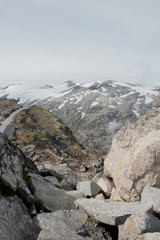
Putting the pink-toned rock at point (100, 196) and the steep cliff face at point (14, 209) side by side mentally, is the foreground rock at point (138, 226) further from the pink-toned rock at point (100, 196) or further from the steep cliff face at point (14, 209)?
the pink-toned rock at point (100, 196)

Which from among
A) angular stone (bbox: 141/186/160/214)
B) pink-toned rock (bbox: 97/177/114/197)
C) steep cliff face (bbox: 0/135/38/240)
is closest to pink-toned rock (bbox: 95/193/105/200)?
pink-toned rock (bbox: 97/177/114/197)

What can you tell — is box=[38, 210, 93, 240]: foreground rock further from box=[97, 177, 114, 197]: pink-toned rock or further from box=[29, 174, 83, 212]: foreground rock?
box=[97, 177, 114, 197]: pink-toned rock

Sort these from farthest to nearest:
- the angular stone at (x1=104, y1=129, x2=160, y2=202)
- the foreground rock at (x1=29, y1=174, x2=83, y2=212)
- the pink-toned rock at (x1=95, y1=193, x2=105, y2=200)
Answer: the pink-toned rock at (x1=95, y1=193, x2=105, y2=200), the foreground rock at (x1=29, y1=174, x2=83, y2=212), the angular stone at (x1=104, y1=129, x2=160, y2=202)

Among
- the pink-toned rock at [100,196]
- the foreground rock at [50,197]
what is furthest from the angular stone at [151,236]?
the pink-toned rock at [100,196]

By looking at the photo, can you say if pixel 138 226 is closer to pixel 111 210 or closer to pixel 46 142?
pixel 111 210

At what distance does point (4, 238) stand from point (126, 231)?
501 centimetres

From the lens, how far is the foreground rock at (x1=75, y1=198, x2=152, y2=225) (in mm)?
8844

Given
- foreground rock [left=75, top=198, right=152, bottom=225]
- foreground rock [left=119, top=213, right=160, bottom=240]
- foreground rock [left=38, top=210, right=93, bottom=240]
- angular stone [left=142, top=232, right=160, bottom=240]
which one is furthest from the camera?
foreground rock [left=75, top=198, right=152, bottom=225]

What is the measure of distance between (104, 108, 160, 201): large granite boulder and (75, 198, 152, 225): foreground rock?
1945mm

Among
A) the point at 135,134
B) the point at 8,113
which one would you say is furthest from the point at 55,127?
the point at 135,134

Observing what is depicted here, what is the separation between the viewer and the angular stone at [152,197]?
30.8 ft

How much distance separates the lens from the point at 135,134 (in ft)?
46.1

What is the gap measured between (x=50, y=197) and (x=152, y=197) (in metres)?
6.56

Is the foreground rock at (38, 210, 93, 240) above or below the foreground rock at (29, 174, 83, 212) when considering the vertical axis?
above
